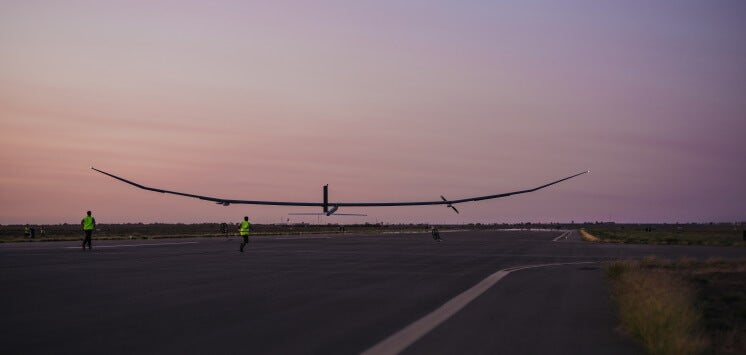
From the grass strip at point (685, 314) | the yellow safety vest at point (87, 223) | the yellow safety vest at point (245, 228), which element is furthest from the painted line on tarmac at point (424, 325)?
the yellow safety vest at point (87, 223)

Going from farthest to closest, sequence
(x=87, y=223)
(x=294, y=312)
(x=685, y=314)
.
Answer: (x=87, y=223) → (x=294, y=312) → (x=685, y=314)

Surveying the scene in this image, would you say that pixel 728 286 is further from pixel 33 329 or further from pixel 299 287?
pixel 33 329

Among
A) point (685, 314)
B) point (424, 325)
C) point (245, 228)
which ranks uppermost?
point (245, 228)

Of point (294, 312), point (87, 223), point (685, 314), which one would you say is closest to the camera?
point (685, 314)

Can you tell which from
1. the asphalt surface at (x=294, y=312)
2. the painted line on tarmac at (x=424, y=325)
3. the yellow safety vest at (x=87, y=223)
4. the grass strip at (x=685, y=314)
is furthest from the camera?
the yellow safety vest at (x=87, y=223)

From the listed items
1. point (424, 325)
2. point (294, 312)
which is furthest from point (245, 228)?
point (424, 325)

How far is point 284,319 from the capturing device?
1098cm

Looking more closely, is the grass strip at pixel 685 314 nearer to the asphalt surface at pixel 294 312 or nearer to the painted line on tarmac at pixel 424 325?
the asphalt surface at pixel 294 312

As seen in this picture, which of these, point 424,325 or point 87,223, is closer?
point 424,325

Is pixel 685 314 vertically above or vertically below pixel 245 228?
below

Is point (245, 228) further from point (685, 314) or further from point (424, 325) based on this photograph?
point (685, 314)

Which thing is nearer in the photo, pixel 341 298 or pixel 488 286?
pixel 341 298

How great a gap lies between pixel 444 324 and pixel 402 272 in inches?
428

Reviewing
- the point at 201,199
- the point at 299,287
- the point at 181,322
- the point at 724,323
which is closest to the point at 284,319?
the point at 181,322
